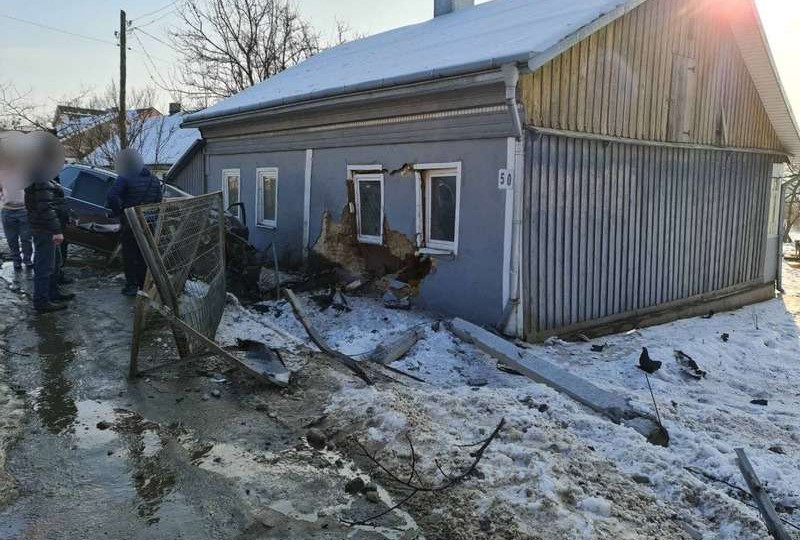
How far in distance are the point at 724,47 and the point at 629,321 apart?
16.6ft

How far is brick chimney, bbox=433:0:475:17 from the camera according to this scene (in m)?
12.8

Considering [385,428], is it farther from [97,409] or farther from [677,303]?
[677,303]

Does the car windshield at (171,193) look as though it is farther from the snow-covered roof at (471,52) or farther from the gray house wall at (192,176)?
the gray house wall at (192,176)

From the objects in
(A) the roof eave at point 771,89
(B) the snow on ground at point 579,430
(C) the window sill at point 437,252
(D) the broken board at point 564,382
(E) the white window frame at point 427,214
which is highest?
(A) the roof eave at point 771,89

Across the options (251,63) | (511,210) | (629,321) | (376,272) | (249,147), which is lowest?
(629,321)

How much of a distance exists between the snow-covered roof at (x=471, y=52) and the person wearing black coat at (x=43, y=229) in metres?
3.86

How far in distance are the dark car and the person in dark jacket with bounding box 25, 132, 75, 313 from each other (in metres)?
2.62

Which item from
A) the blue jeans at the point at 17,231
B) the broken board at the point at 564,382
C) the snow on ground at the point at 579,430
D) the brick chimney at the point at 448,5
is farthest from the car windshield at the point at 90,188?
the brick chimney at the point at 448,5

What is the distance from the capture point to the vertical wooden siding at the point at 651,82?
7426mm

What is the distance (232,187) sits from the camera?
13.0m

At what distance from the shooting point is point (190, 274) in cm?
594

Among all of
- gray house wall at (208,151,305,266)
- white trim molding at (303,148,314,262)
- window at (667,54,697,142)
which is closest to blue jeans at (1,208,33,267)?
gray house wall at (208,151,305,266)

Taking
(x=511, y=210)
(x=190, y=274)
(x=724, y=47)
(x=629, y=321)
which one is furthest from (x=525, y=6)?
(x=190, y=274)

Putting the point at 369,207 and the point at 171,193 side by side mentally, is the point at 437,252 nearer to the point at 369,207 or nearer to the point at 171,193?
the point at 369,207
